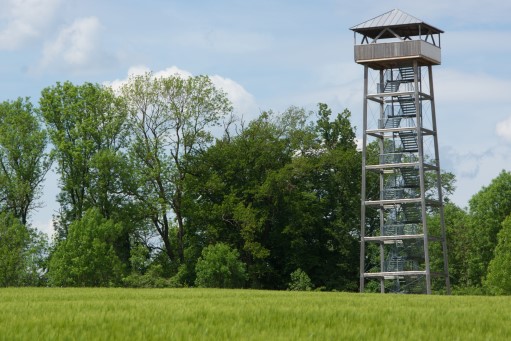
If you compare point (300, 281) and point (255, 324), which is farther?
point (300, 281)

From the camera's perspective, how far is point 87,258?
8475cm

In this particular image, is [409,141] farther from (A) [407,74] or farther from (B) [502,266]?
(B) [502,266]

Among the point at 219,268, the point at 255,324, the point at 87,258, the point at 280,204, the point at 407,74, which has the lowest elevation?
the point at 255,324

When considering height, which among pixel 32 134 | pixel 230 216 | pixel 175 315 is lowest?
pixel 175 315

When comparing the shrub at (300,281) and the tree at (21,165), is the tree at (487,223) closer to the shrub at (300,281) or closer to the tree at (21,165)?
the shrub at (300,281)

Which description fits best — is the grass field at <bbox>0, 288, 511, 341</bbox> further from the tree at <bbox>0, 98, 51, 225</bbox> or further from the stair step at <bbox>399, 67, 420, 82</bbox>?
the tree at <bbox>0, 98, 51, 225</bbox>

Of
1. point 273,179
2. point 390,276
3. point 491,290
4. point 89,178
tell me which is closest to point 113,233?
point 89,178

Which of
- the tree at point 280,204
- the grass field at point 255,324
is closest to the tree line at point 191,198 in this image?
the tree at point 280,204

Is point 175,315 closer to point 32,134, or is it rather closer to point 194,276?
point 194,276

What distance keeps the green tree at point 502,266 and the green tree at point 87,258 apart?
2933cm

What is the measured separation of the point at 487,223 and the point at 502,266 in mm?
9203

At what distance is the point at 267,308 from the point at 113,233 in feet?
205

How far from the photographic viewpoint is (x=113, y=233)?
Answer: 285 ft

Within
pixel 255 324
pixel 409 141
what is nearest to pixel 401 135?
pixel 409 141
